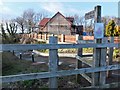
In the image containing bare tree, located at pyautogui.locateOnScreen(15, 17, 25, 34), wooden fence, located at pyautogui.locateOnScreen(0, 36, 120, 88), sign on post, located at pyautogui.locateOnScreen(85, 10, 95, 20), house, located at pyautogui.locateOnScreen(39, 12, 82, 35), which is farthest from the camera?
house, located at pyautogui.locateOnScreen(39, 12, 82, 35)

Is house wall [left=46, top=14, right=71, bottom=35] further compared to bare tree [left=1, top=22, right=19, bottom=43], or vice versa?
house wall [left=46, top=14, right=71, bottom=35]

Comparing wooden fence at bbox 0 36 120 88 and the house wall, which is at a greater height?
the house wall

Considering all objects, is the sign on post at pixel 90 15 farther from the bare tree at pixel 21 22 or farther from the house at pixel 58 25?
the house at pixel 58 25

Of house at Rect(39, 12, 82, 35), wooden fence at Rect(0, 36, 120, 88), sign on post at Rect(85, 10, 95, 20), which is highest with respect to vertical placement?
A: house at Rect(39, 12, 82, 35)

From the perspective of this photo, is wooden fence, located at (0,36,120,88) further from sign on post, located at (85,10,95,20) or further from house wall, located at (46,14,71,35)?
house wall, located at (46,14,71,35)

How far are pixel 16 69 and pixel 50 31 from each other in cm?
4310

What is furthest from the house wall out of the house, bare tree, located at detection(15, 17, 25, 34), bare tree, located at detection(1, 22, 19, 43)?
bare tree, located at detection(1, 22, 19, 43)

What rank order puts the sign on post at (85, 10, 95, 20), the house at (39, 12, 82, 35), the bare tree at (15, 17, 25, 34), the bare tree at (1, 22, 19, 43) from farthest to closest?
the house at (39, 12, 82, 35), the bare tree at (15, 17, 25, 34), the bare tree at (1, 22, 19, 43), the sign on post at (85, 10, 95, 20)

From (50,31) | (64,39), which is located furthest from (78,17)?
(64,39)

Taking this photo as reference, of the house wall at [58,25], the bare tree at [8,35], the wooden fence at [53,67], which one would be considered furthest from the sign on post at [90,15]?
the house wall at [58,25]

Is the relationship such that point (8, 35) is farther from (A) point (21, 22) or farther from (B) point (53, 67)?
(A) point (21, 22)

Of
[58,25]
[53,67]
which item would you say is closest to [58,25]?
[58,25]

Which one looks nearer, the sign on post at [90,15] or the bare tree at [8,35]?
the sign on post at [90,15]

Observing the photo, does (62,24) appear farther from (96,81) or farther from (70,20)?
(96,81)
